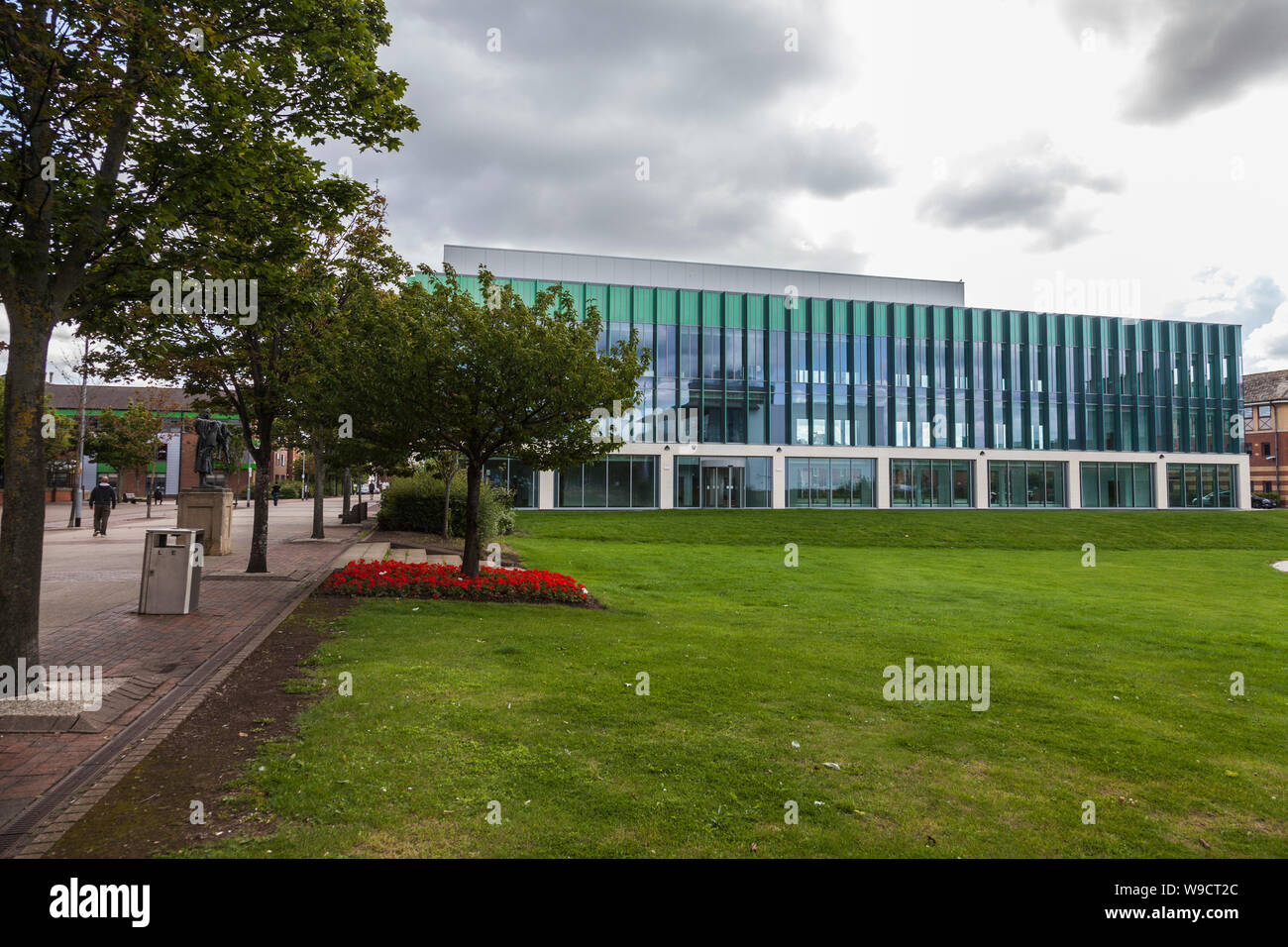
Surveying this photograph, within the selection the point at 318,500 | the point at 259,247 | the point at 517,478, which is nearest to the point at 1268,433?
the point at 517,478

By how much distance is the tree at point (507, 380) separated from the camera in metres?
12.6

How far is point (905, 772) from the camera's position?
5191 mm

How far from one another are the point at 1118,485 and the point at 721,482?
3132 cm

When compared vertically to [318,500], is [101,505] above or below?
below

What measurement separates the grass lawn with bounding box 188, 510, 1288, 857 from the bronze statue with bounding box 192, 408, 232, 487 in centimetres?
1168

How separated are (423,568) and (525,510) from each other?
27.7 m

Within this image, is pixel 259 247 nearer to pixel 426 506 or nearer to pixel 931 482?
pixel 426 506

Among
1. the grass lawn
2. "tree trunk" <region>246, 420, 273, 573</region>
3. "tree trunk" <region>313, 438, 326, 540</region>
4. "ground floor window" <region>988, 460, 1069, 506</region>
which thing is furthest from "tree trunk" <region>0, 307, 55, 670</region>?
"ground floor window" <region>988, 460, 1069, 506</region>

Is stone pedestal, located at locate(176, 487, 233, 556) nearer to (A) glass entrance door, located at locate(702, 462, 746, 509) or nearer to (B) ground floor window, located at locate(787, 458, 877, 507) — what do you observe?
(A) glass entrance door, located at locate(702, 462, 746, 509)

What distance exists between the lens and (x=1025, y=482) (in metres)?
52.8

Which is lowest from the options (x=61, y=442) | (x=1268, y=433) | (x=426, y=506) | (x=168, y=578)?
(x=168, y=578)

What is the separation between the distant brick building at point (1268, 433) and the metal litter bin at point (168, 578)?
9206cm

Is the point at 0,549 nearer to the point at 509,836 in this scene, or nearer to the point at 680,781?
the point at 509,836

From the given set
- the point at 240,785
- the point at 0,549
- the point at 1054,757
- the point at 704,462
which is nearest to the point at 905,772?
the point at 1054,757
